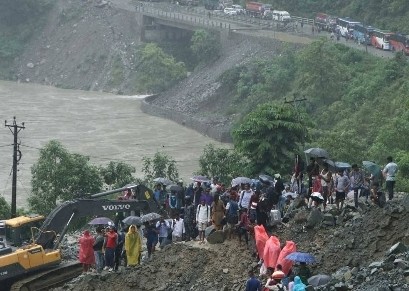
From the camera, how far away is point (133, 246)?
81.0 ft

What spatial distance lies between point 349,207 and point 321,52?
128 feet

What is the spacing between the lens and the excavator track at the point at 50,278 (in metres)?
24.7

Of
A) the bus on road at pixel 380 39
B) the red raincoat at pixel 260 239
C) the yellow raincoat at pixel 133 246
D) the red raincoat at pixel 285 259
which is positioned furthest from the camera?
the bus on road at pixel 380 39

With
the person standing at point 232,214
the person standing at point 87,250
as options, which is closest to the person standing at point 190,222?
the person standing at point 232,214

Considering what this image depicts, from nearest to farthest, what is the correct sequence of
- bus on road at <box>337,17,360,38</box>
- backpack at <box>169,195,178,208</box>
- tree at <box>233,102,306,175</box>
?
backpack at <box>169,195,178,208</box>, tree at <box>233,102,306,175</box>, bus on road at <box>337,17,360,38</box>

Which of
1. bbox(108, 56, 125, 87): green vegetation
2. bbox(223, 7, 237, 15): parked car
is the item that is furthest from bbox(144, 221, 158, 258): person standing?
bbox(223, 7, 237, 15): parked car

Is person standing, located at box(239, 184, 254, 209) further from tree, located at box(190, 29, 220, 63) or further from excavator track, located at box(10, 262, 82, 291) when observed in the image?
tree, located at box(190, 29, 220, 63)

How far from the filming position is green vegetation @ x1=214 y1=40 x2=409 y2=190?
130 ft

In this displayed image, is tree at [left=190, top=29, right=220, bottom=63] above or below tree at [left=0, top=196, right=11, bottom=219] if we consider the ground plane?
above

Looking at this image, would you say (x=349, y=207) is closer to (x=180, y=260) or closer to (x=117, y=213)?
(x=180, y=260)

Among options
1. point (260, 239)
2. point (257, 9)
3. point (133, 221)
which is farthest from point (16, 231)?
point (257, 9)

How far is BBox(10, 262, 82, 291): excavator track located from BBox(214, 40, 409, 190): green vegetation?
1254 centimetres

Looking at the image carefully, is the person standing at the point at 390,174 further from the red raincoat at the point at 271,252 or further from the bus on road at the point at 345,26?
the bus on road at the point at 345,26

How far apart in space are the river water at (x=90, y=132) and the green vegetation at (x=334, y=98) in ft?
15.8
